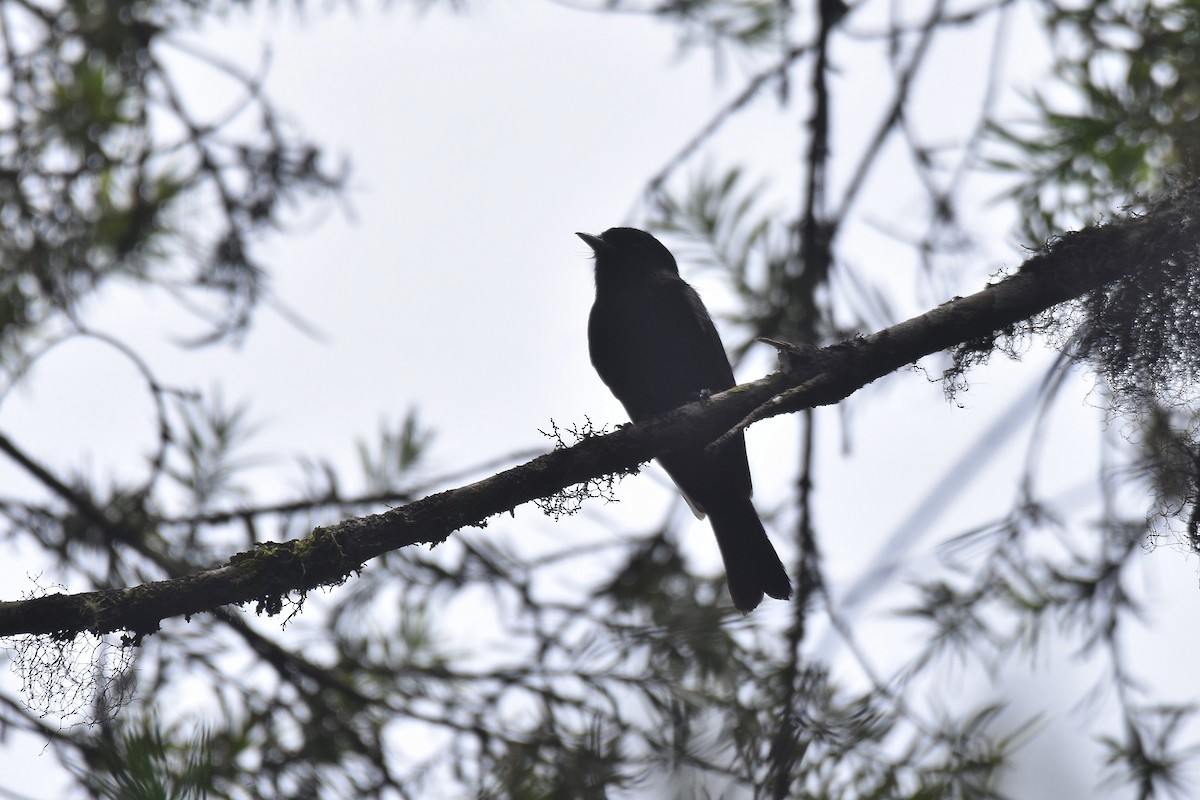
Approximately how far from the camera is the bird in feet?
12.6

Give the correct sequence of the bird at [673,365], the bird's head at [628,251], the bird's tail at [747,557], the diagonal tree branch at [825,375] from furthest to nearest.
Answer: the bird's head at [628,251], the bird at [673,365], the bird's tail at [747,557], the diagonal tree branch at [825,375]

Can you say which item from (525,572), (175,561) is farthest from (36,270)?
(525,572)

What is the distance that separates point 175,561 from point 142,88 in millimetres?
2046

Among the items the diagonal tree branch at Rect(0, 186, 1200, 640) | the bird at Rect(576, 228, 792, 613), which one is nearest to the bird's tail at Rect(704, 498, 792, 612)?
the bird at Rect(576, 228, 792, 613)

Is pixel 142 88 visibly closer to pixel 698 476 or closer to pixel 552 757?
pixel 698 476

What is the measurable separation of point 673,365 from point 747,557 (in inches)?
34.0

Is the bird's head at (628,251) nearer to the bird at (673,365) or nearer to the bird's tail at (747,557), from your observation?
the bird at (673,365)

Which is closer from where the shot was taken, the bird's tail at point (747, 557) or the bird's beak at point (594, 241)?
the bird's tail at point (747, 557)

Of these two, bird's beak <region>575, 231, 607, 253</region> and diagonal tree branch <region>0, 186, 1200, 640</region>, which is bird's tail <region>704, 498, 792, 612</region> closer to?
bird's beak <region>575, 231, 607, 253</region>

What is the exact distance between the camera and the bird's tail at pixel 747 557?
12.2 feet

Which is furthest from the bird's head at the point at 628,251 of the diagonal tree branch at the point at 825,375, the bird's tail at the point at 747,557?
the diagonal tree branch at the point at 825,375

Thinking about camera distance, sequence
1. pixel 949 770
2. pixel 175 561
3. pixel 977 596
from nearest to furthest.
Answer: pixel 949 770, pixel 977 596, pixel 175 561

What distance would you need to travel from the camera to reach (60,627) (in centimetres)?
197

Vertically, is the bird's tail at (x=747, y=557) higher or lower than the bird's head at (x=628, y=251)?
lower
